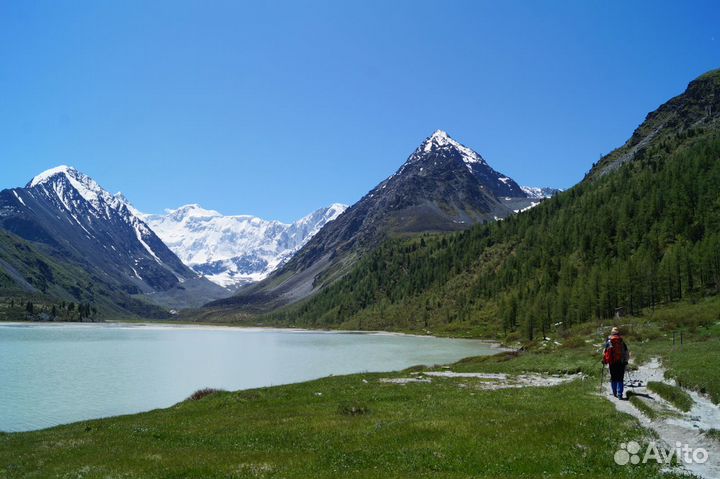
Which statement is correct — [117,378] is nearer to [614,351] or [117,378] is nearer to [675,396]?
[614,351]

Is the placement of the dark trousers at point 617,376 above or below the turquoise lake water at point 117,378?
above

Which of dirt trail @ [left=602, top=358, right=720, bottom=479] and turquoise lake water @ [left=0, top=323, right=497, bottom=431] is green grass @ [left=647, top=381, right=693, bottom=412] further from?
turquoise lake water @ [left=0, top=323, right=497, bottom=431]

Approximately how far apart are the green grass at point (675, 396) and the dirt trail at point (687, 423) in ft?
0.89

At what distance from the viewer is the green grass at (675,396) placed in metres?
25.5

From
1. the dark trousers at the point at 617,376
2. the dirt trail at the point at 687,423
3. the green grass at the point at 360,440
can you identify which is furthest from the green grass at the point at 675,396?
the green grass at the point at 360,440

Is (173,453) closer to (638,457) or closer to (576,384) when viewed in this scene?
(638,457)

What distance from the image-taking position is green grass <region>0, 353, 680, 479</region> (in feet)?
60.0

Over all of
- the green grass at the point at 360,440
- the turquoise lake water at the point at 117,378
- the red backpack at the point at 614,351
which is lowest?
the turquoise lake water at the point at 117,378

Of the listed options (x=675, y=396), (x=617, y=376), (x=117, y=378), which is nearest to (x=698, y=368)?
(x=617, y=376)

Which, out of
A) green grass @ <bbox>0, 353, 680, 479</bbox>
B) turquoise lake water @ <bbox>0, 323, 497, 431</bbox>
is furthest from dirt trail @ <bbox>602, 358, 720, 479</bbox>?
turquoise lake water @ <bbox>0, 323, 497, 431</bbox>

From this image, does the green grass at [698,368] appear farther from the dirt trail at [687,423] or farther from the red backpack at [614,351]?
the red backpack at [614,351]

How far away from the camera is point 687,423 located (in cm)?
2177

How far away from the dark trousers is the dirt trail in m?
0.66

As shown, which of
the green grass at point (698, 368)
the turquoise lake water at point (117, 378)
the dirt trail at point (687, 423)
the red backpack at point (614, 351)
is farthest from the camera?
the turquoise lake water at point (117, 378)
